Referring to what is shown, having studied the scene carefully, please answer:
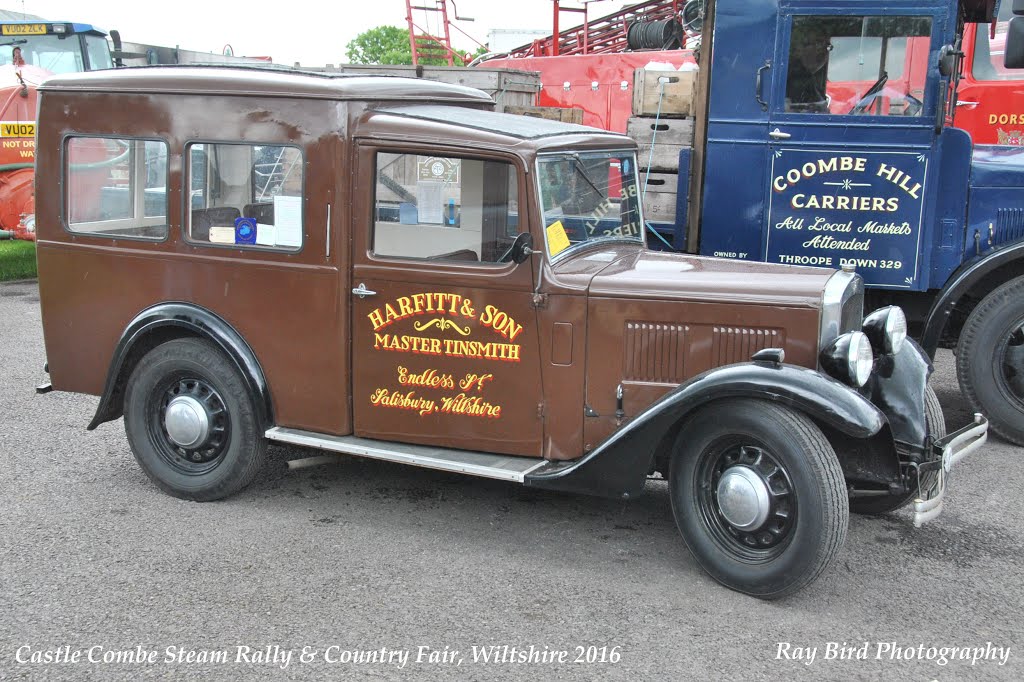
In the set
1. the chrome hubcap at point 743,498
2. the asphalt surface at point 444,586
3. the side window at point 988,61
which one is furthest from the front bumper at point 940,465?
the side window at point 988,61

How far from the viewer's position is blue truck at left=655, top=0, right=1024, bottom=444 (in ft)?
17.8

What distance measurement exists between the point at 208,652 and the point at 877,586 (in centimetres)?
262

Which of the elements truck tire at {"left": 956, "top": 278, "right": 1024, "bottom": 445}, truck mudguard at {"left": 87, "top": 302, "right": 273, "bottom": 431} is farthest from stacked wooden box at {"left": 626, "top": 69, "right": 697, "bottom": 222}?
truck mudguard at {"left": 87, "top": 302, "right": 273, "bottom": 431}

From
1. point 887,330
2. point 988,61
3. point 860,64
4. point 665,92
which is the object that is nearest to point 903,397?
point 887,330

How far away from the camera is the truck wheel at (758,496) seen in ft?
11.5

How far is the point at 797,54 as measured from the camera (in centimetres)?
555

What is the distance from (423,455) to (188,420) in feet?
4.05

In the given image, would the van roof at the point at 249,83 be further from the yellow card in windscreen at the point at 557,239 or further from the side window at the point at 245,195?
the yellow card in windscreen at the point at 557,239

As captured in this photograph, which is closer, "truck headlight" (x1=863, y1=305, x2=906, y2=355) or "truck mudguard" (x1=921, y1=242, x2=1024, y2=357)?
"truck headlight" (x1=863, y1=305, x2=906, y2=355)

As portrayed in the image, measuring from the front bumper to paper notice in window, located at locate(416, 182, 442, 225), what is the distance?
2318 mm

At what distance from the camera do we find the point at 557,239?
163 inches

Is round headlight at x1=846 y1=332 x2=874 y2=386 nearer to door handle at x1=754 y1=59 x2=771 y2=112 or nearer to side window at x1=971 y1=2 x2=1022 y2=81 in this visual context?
door handle at x1=754 y1=59 x2=771 y2=112

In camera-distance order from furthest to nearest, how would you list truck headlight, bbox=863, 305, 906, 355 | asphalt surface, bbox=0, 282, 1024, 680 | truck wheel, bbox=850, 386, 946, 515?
truck wheel, bbox=850, 386, 946, 515, truck headlight, bbox=863, 305, 906, 355, asphalt surface, bbox=0, 282, 1024, 680

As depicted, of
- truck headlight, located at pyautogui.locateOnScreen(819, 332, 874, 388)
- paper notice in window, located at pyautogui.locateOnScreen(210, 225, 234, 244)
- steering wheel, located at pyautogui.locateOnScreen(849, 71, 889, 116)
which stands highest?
steering wheel, located at pyautogui.locateOnScreen(849, 71, 889, 116)
